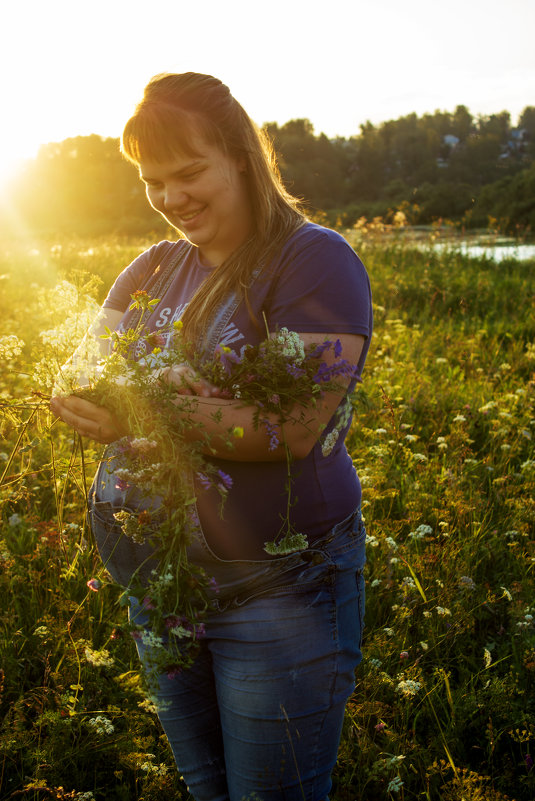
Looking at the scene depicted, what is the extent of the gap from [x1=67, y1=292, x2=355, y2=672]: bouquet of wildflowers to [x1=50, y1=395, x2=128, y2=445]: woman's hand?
2 centimetres

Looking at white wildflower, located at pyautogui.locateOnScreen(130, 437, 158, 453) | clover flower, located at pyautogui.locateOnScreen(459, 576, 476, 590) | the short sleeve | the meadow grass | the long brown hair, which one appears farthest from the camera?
clover flower, located at pyautogui.locateOnScreen(459, 576, 476, 590)

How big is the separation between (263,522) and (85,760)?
4.14 ft

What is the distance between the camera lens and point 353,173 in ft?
135

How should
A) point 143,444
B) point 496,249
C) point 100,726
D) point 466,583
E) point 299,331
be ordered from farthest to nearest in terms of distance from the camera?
point 496,249 < point 466,583 < point 100,726 < point 299,331 < point 143,444

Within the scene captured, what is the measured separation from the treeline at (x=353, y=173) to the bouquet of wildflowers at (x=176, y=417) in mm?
21583

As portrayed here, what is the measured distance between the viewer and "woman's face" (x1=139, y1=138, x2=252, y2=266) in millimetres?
1538

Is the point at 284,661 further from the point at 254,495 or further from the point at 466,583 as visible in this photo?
the point at 466,583

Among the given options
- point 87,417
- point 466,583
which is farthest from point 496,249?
point 87,417

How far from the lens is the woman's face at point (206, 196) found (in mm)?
1538

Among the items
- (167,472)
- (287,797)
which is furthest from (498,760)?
(167,472)

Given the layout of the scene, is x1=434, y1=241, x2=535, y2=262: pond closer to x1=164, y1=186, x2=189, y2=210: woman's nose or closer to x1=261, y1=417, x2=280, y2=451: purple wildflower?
x1=164, y1=186, x2=189, y2=210: woman's nose

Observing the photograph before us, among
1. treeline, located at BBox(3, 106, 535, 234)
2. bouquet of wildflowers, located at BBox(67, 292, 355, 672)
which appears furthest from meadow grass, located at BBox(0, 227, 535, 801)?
treeline, located at BBox(3, 106, 535, 234)

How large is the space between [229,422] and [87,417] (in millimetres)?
306

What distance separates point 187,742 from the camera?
1590 millimetres
